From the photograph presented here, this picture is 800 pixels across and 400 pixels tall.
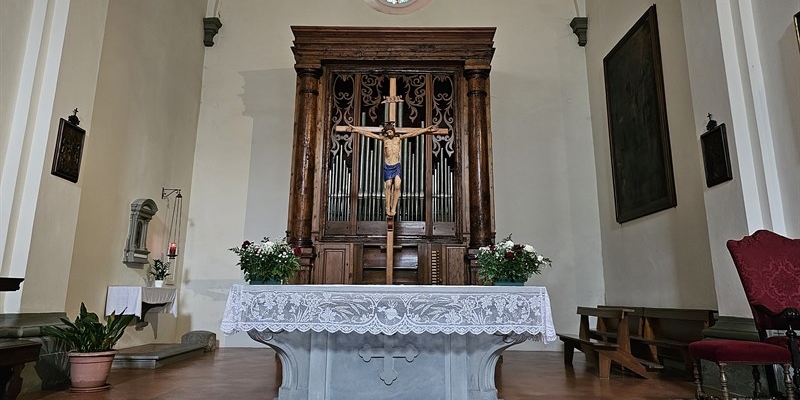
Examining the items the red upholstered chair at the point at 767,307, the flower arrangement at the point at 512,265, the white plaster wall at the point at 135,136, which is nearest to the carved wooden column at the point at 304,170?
the white plaster wall at the point at 135,136

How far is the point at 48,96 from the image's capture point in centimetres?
375

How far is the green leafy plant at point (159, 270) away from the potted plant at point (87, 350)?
2019 mm

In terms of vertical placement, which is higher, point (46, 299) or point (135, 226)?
Result: point (135, 226)

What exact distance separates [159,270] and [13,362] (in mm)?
2952

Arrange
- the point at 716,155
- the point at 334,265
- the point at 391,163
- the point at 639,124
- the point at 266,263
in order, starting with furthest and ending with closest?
the point at 639,124 < the point at 334,265 < the point at 391,163 < the point at 716,155 < the point at 266,263

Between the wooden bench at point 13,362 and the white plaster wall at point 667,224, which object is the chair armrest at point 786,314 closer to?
the white plaster wall at point 667,224

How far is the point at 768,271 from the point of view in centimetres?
299

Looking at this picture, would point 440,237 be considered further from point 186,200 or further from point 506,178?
point 186,200

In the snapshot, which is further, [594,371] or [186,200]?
[186,200]

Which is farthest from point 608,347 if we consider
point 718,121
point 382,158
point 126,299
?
point 126,299

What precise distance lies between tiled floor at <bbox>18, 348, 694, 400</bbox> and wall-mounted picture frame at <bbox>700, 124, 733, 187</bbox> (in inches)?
62.7

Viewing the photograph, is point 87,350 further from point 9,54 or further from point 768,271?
point 768,271

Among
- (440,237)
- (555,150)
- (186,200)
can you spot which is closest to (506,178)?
(555,150)

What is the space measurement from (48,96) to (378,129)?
2490 millimetres
